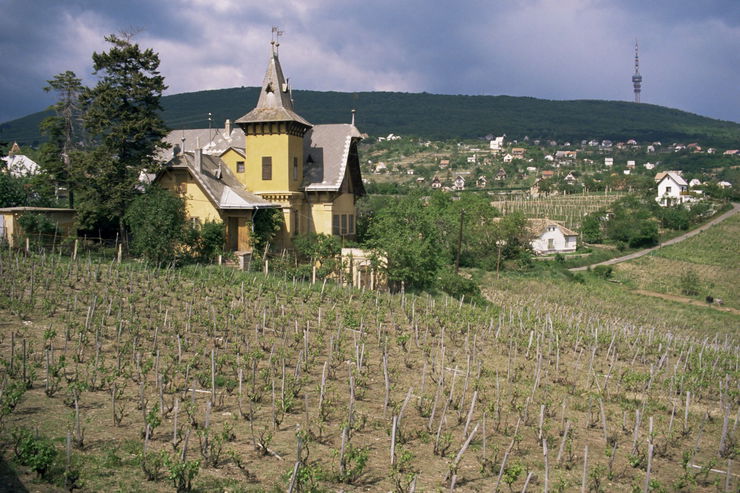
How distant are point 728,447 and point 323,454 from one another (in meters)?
8.97

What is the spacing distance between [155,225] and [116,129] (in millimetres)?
5847

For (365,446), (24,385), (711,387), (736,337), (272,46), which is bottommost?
(736,337)

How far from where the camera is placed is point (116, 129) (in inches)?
1166

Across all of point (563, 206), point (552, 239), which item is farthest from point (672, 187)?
point (552, 239)

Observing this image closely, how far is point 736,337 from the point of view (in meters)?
38.3

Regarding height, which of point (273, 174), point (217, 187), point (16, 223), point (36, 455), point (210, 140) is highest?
point (210, 140)

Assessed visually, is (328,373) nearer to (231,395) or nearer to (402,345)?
(231,395)

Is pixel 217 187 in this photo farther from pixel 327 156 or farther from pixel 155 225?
pixel 327 156

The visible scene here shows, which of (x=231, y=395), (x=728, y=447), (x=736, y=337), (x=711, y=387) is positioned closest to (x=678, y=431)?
(x=728, y=447)

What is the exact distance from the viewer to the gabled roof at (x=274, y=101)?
33.5m

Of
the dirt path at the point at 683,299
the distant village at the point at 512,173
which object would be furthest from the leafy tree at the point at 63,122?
the distant village at the point at 512,173

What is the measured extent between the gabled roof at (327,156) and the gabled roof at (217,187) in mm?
3571

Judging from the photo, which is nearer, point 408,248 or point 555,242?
point 408,248

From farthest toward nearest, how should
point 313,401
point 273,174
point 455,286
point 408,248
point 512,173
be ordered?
point 512,173 < point 455,286 < point 273,174 < point 408,248 < point 313,401
